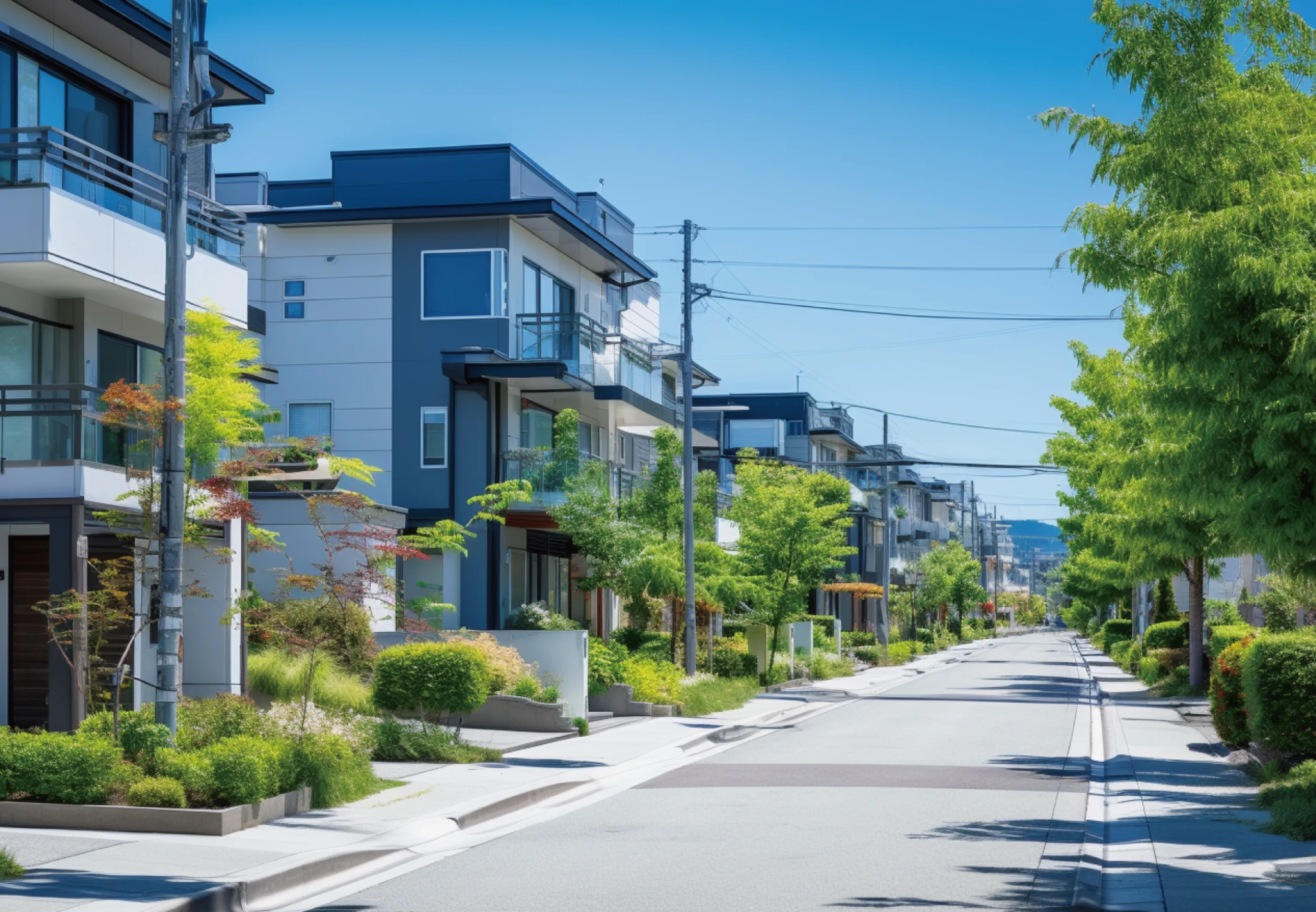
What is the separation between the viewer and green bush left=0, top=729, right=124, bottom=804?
13.6 meters

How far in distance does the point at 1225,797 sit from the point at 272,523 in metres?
19.6

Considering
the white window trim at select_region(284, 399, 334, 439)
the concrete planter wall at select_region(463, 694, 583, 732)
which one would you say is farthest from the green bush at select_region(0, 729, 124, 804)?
the white window trim at select_region(284, 399, 334, 439)

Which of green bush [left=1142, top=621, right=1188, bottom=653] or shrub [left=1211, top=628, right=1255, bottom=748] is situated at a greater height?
shrub [left=1211, top=628, right=1255, bottom=748]

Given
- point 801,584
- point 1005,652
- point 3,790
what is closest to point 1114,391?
point 801,584

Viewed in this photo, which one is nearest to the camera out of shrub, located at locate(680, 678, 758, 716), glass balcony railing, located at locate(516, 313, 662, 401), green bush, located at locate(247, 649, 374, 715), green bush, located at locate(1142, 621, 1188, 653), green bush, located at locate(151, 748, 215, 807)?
green bush, located at locate(151, 748, 215, 807)

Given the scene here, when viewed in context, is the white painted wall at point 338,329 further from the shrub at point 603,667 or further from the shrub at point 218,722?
the shrub at point 218,722

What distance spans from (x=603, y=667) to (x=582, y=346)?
31.5ft

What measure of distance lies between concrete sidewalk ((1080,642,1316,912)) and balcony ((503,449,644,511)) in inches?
532

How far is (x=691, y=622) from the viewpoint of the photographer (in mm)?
34188

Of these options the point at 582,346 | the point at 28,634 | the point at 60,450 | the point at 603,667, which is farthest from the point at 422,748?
the point at 582,346

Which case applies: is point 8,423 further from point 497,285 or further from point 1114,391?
point 1114,391

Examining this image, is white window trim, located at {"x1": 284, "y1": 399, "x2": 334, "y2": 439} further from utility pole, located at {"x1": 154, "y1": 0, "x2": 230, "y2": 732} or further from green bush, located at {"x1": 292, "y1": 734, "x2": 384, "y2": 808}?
utility pole, located at {"x1": 154, "y1": 0, "x2": 230, "y2": 732}

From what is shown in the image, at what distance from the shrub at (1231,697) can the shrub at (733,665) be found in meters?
18.1

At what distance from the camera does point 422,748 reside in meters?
20.0
